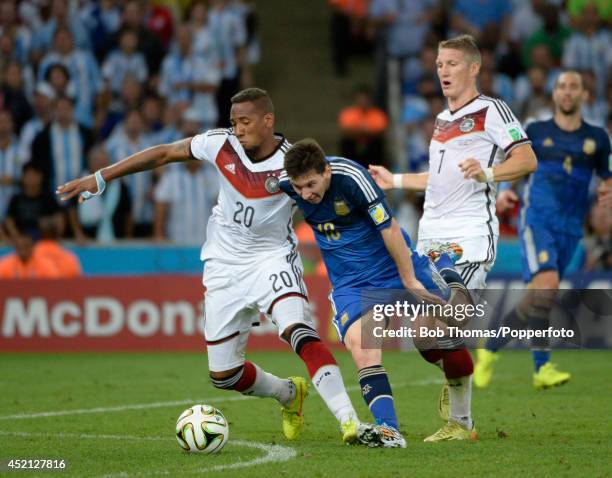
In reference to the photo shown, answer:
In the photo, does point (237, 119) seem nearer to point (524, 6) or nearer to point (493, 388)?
point (493, 388)

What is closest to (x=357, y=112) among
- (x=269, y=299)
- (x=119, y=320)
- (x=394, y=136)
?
(x=394, y=136)

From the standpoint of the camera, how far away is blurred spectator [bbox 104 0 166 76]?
1883cm

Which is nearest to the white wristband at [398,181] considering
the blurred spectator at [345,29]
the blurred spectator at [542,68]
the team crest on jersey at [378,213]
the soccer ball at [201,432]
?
the team crest on jersey at [378,213]

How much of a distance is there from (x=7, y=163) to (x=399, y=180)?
9.08 m

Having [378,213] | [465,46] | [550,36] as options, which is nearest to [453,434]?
[378,213]

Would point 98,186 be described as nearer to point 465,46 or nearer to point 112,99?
point 465,46

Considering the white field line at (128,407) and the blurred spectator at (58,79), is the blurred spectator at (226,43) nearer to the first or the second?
the blurred spectator at (58,79)

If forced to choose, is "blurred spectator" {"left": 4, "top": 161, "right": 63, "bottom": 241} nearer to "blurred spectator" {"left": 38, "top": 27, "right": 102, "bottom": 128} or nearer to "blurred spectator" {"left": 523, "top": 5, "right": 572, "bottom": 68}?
"blurred spectator" {"left": 38, "top": 27, "right": 102, "bottom": 128}

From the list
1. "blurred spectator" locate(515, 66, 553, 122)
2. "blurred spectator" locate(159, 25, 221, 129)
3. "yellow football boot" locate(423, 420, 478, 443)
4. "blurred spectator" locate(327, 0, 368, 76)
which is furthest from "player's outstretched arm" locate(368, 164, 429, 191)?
"blurred spectator" locate(327, 0, 368, 76)

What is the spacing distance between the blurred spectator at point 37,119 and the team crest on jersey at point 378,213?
1033 centimetres

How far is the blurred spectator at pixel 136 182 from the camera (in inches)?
672

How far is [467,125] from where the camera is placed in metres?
8.80

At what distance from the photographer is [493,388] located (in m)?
11.4

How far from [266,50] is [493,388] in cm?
1173
